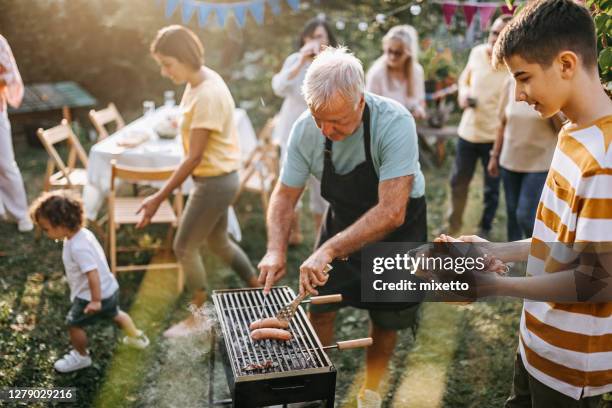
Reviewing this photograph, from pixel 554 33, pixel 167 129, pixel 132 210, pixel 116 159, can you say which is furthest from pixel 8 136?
pixel 554 33

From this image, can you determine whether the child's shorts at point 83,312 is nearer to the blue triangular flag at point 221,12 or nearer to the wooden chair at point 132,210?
the wooden chair at point 132,210

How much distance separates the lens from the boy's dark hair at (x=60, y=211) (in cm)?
324

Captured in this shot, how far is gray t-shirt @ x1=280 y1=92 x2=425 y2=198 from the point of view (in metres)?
2.53

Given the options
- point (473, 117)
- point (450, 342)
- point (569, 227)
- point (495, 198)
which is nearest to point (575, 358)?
point (569, 227)

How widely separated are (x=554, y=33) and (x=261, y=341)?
5.20ft

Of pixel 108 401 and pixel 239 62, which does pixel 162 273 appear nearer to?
pixel 108 401

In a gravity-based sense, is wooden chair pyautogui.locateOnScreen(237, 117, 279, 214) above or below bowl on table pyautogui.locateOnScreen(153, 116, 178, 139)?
below

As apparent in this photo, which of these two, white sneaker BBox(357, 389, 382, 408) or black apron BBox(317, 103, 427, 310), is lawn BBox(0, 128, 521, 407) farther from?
black apron BBox(317, 103, 427, 310)

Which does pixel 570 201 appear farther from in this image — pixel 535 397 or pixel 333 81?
pixel 333 81

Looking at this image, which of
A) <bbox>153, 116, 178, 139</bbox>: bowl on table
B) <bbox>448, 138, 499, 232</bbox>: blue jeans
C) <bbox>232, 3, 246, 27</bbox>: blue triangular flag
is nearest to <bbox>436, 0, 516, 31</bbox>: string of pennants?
<bbox>448, 138, 499, 232</bbox>: blue jeans

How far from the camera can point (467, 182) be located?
212 inches

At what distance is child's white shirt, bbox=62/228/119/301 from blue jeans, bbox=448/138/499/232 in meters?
3.37

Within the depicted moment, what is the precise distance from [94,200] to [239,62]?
254 inches

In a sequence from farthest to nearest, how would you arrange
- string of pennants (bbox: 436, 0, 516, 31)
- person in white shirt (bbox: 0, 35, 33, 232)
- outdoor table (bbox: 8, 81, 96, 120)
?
outdoor table (bbox: 8, 81, 96, 120) < string of pennants (bbox: 436, 0, 516, 31) < person in white shirt (bbox: 0, 35, 33, 232)
